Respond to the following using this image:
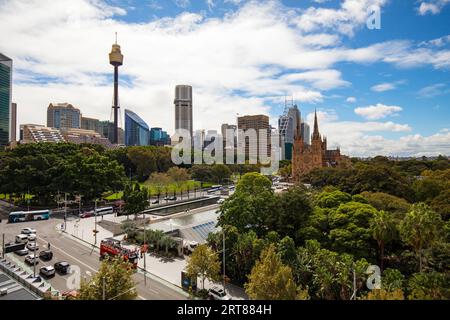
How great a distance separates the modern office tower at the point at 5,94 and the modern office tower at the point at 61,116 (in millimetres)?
83873

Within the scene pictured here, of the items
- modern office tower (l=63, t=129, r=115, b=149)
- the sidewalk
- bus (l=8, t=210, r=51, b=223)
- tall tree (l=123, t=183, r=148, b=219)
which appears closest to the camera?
the sidewalk

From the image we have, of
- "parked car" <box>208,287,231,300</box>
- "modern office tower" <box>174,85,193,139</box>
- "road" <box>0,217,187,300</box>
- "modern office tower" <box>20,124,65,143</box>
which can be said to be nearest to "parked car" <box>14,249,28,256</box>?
"road" <box>0,217,187,300</box>

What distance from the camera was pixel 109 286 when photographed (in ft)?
46.0

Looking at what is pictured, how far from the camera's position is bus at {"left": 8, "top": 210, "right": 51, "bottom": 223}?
35.8 m

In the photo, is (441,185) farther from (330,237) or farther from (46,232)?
(46,232)

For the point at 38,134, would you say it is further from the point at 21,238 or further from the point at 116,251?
the point at 116,251

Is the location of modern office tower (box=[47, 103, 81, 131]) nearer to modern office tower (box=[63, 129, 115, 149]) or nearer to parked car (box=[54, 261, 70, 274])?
modern office tower (box=[63, 129, 115, 149])

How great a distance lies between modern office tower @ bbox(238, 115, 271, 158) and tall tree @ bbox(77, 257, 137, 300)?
12305cm

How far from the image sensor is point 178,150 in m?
82.4

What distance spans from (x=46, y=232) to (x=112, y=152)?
4294 centimetres

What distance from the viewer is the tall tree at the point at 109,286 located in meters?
13.6

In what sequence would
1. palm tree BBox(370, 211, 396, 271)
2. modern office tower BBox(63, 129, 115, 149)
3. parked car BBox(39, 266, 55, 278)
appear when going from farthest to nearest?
modern office tower BBox(63, 129, 115, 149) → parked car BBox(39, 266, 55, 278) → palm tree BBox(370, 211, 396, 271)
